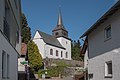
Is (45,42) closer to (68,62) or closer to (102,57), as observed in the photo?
(68,62)

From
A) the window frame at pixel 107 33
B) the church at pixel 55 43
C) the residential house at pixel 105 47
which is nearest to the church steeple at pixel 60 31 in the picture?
the church at pixel 55 43

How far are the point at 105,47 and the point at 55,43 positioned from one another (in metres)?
62.2

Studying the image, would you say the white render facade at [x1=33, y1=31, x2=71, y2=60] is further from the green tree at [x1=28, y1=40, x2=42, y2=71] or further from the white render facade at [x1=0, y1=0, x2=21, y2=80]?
the white render facade at [x1=0, y1=0, x2=21, y2=80]

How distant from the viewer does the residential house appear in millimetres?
13094

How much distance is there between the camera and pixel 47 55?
70000mm

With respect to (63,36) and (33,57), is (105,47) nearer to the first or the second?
(33,57)

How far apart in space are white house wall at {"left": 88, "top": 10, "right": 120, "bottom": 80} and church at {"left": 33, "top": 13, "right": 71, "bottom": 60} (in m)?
50.4

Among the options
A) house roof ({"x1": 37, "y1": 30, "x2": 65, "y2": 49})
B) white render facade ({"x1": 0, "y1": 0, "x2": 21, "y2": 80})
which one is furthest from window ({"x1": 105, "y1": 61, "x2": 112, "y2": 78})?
house roof ({"x1": 37, "y1": 30, "x2": 65, "y2": 49})

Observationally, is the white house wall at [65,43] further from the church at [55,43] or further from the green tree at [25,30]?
the green tree at [25,30]

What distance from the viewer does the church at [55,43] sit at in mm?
69794

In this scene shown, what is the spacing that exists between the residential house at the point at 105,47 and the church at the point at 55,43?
50378 mm

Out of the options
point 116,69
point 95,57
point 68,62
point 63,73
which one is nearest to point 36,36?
point 68,62

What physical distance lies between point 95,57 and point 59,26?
66.9 metres

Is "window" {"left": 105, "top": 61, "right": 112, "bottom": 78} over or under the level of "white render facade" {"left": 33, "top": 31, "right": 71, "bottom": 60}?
under
